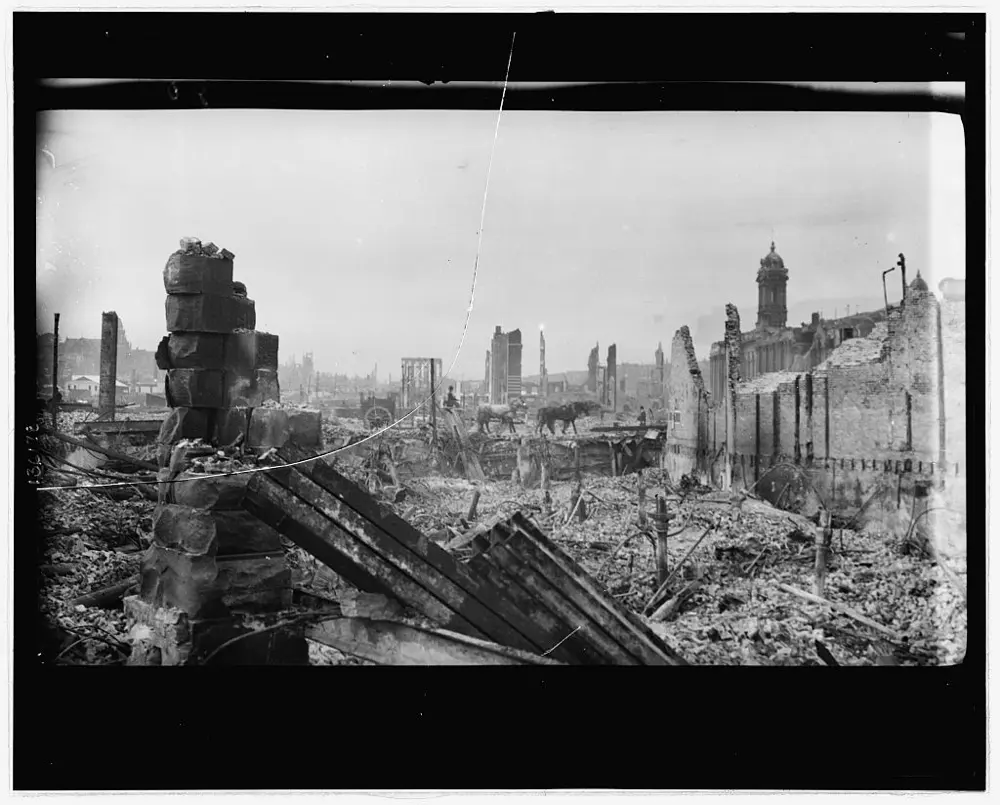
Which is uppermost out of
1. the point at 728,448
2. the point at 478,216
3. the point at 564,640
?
the point at 478,216

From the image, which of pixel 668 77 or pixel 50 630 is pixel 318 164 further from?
pixel 50 630

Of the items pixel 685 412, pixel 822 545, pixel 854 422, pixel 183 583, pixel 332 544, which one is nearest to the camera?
pixel 332 544

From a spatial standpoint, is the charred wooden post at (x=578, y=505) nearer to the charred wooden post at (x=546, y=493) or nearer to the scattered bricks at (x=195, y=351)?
the charred wooden post at (x=546, y=493)

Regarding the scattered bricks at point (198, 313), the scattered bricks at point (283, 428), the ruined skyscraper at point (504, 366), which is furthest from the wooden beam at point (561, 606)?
the scattered bricks at point (198, 313)

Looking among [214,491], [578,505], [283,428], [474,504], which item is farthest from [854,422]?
[214,491]

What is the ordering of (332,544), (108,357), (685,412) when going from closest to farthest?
(332,544)
(108,357)
(685,412)

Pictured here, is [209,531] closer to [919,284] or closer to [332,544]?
[332,544]

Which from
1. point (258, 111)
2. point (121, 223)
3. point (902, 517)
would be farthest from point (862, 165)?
point (121, 223)

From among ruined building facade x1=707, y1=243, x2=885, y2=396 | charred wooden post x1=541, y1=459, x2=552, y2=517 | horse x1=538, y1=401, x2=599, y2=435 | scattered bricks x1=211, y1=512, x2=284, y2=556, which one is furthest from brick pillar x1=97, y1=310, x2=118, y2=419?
ruined building facade x1=707, y1=243, x2=885, y2=396
